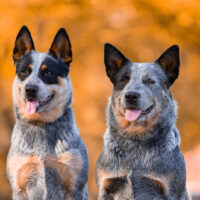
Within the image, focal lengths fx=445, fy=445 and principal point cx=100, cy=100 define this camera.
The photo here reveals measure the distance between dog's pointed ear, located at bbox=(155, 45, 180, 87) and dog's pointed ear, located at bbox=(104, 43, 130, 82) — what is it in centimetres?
35

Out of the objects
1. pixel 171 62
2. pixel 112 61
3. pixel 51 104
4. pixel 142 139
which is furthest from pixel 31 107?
pixel 171 62

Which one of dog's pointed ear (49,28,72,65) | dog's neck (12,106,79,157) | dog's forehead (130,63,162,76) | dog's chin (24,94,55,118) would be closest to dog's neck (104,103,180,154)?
dog's forehead (130,63,162,76)

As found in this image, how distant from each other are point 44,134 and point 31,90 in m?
0.51

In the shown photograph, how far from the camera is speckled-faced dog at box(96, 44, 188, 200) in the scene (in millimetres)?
3920

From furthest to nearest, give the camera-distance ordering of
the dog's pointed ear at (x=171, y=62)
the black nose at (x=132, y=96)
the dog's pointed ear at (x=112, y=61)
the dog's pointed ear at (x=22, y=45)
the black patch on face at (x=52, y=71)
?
the dog's pointed ear at (x=22, y=45), the black patch on face at (x=52, y=71), the dog's pointed ear at (x=112, y=61), the dog's pointed ear at (x=171, y=62), the black nose at (x=132, y=96)

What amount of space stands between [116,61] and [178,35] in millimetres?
5175

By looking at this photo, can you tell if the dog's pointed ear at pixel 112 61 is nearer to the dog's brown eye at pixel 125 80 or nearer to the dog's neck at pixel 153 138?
the dog's brown eye at pixel 125 80

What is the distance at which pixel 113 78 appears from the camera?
14.0 ft

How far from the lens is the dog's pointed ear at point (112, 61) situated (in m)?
4.30

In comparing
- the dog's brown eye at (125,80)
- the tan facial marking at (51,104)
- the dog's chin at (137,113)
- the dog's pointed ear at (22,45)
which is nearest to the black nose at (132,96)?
the dog's chin at (137,113)

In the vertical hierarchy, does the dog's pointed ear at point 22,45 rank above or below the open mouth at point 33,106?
above

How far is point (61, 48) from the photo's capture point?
15.2 feet

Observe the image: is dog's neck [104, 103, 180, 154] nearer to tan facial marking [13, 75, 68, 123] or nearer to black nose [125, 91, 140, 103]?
black nose [125, 91, 140, 103]

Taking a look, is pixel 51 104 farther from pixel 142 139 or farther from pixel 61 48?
pixel 142 139
